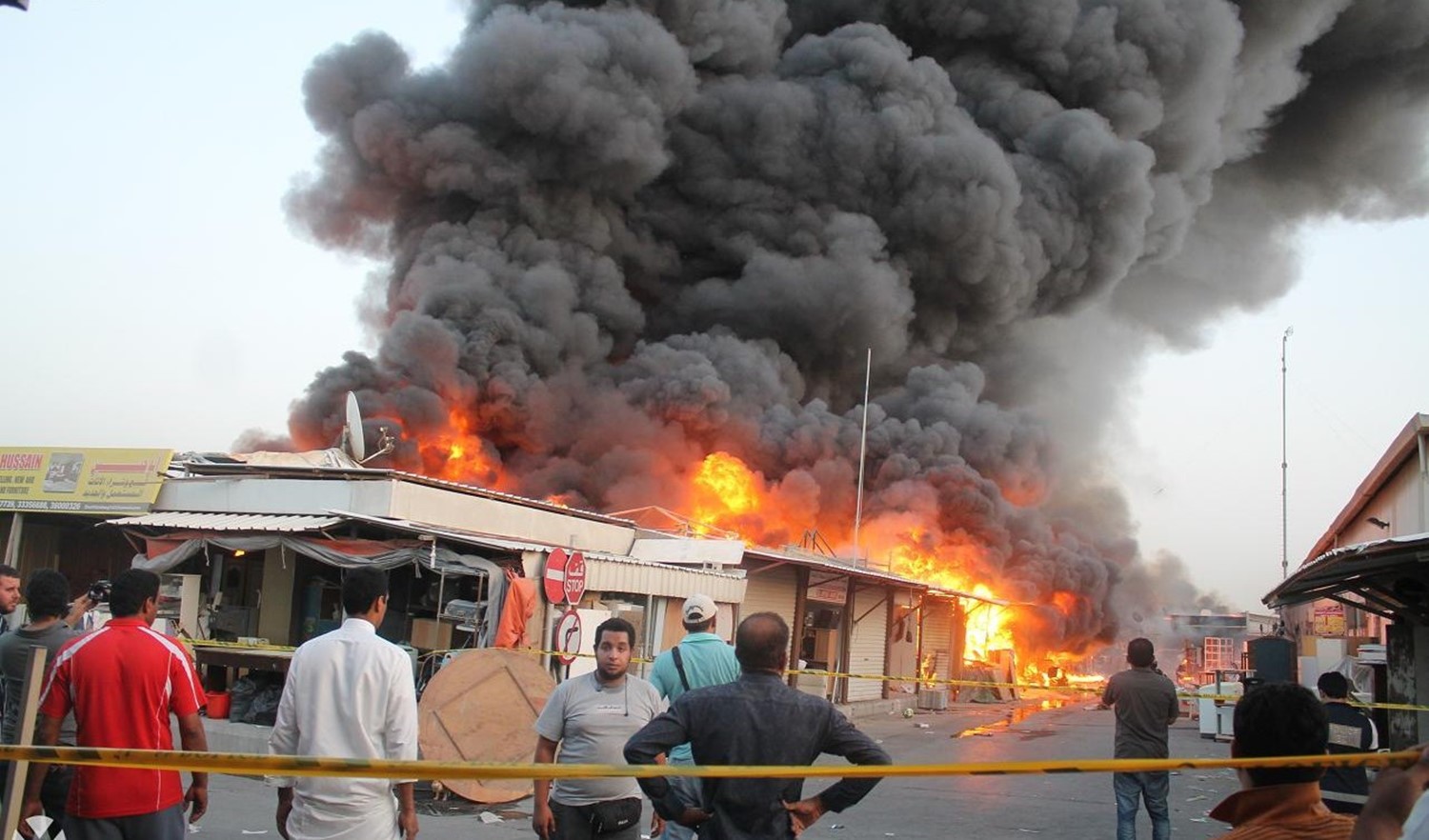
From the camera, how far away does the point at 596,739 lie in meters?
4.87

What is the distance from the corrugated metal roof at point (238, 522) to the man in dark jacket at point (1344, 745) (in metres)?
10.2

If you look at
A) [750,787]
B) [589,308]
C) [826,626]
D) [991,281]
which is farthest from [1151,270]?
[750,787]

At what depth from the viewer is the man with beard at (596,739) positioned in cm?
468

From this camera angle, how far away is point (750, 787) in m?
3.63

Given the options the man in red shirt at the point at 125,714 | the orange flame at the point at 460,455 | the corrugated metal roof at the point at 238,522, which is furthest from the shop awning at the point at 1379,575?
the orange flame at the point at 460,455

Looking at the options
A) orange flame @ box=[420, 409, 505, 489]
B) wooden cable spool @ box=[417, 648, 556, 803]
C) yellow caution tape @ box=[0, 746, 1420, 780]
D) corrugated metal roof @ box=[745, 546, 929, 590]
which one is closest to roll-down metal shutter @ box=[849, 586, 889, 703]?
corrugated metal roof @ box=[745, 546, 929, 590]

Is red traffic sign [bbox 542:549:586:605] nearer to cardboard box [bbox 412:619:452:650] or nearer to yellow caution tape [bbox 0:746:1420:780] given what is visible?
cardboard box [bbox 412:619:452:650]

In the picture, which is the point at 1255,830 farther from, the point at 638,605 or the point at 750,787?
the point at 638,605

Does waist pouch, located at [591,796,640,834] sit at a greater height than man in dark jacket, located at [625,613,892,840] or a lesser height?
lesser

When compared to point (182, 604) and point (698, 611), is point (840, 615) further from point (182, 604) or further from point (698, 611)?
point (698, 611)

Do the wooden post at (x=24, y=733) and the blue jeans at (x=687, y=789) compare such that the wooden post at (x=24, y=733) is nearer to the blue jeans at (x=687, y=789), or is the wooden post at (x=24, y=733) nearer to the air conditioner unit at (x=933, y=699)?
the blue jeans at (x=687, y=789)

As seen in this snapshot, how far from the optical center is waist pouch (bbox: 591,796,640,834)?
4652 millimetres

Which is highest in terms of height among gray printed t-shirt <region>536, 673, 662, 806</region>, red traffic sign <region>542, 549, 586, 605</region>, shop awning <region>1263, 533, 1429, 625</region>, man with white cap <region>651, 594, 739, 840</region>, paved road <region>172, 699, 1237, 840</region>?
shop awning <region>1263, 533, 1429, 625</region>

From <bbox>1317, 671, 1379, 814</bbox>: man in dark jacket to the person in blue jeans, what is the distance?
0.86 m
